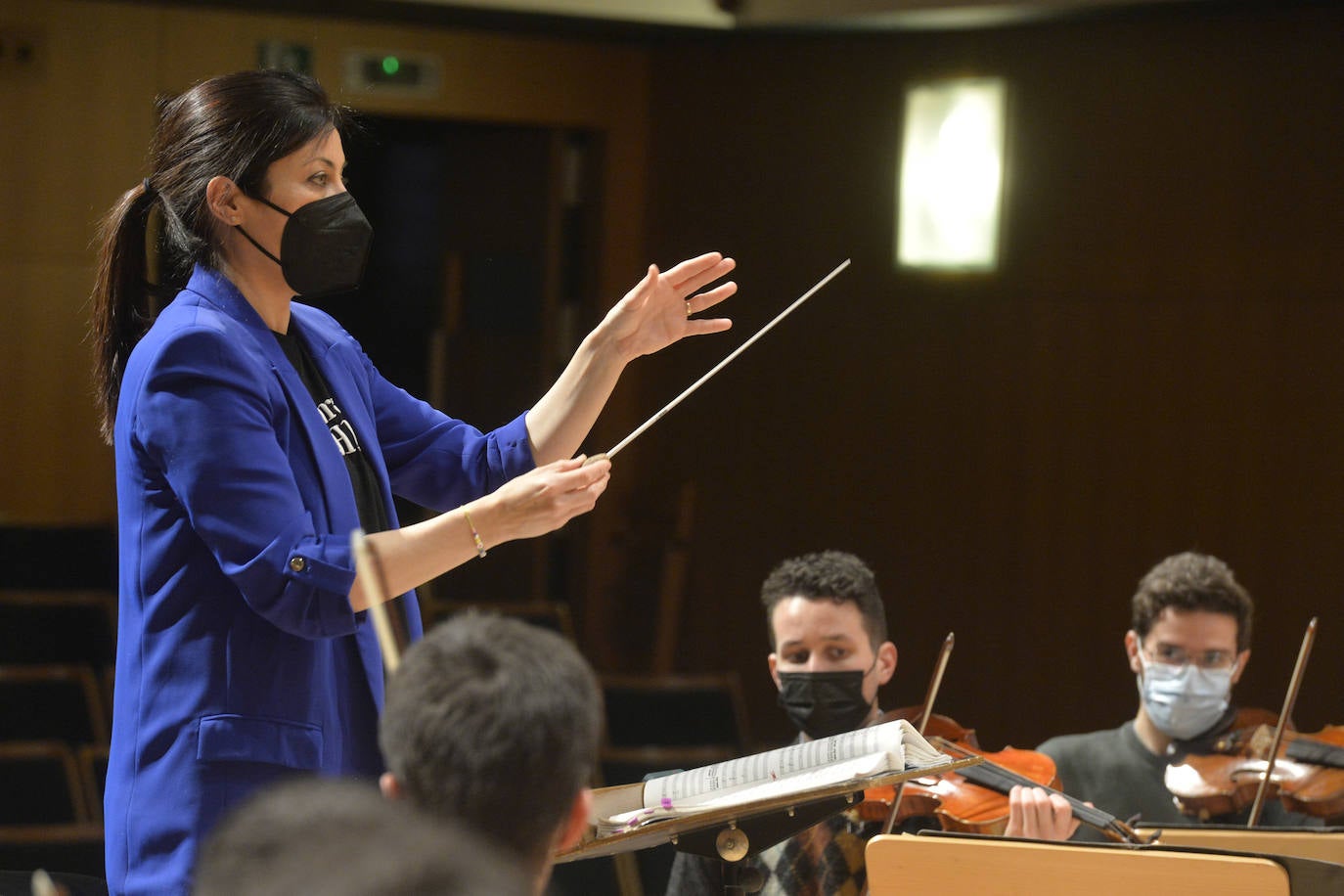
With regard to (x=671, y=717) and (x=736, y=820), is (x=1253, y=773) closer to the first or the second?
(x=671, y=717)

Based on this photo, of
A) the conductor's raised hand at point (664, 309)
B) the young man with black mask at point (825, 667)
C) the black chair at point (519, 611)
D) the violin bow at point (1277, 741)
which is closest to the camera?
the conductor's raised hand at point (664, 309)

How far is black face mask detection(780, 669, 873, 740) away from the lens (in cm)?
237

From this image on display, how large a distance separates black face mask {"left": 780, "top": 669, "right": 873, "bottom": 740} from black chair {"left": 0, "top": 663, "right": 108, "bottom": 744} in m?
1.72

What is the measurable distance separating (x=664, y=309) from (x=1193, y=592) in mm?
1346

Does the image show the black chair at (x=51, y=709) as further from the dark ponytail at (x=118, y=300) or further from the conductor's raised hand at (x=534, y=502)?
the conductor's raised hand at (x=534, y=502)

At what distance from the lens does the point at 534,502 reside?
1.49m

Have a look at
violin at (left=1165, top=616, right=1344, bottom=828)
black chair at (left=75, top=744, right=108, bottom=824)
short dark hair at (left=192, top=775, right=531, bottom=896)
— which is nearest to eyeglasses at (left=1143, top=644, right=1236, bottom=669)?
violin at (left=1165, top=616, right=1344, bottom=828)

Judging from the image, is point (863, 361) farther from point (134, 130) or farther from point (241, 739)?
point (241, 739)

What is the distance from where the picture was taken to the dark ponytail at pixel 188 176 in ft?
5.25

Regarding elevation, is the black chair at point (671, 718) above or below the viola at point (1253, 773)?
below

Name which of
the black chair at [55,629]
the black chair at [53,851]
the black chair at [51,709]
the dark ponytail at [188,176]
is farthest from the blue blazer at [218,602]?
the black chair at [55,629]

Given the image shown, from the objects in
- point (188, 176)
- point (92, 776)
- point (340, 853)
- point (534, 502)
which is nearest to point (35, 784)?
point (92, 776)

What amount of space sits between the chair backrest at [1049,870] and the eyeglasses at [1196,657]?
131cm

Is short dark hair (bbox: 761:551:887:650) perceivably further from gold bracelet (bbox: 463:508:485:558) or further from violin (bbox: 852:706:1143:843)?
gold bracelet (bbox: 463:508:485:558)
